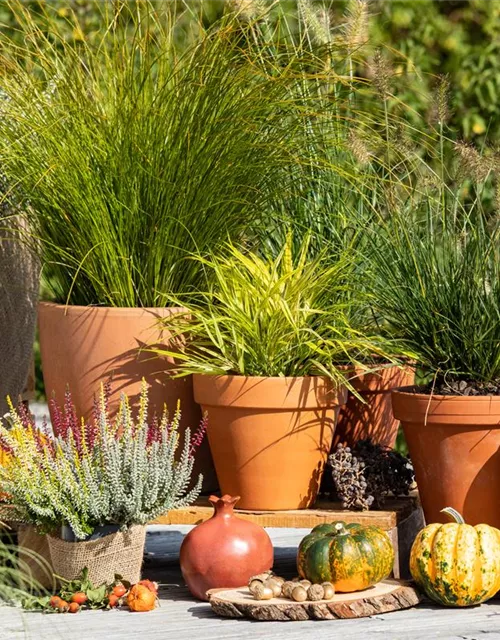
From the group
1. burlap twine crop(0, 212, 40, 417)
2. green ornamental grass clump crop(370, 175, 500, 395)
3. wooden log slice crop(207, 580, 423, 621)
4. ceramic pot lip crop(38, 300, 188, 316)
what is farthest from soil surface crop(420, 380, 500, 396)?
burlap twine crop(0, 212, 40, 417)

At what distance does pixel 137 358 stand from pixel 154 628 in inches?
31.7

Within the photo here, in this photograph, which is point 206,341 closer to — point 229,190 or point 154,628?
point 229,190

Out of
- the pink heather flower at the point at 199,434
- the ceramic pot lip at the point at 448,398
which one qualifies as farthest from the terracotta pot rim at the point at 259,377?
the ceramic pot lip at the point at 448,398

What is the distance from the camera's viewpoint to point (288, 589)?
3064 mm

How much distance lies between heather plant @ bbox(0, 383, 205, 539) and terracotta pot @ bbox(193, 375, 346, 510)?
3.8 inches

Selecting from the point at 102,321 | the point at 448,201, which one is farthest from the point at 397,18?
the point at 102,321

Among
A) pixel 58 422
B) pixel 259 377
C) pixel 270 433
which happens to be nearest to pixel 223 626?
pixel 270 433

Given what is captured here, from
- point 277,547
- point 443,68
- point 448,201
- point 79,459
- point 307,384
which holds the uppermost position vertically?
point 443,68

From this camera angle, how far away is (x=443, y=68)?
5852mm

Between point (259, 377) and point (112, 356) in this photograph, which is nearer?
point (259, 377)

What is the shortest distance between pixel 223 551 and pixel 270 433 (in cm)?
34

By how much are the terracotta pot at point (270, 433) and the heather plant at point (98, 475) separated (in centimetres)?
10

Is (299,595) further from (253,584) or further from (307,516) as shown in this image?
(307,516)

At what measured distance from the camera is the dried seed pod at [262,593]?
304 centimetres
